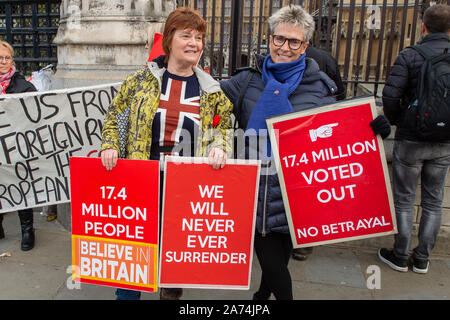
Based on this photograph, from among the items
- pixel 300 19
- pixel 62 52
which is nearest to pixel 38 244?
pixel 62 52

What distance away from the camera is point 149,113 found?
89.6 inches

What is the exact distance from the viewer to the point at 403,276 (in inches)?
138

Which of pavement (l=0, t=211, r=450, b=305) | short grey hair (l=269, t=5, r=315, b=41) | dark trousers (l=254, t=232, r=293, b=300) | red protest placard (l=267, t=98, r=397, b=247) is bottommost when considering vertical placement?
pavement (l=0, t=211, r=450, b=305)

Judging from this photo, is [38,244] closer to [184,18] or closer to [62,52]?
[62,52]

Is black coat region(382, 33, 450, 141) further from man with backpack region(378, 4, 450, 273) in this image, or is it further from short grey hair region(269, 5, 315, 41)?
short grey hair region(269, 5, 315, 41)

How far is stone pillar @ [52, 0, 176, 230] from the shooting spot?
4.11 m

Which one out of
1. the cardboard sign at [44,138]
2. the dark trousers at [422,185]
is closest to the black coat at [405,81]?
the dark trousers at [422,185]

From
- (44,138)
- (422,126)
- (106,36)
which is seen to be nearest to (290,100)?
(422,126)

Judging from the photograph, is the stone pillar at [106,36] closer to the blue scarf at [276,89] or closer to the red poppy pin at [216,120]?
the red poppy pin at [216,120]

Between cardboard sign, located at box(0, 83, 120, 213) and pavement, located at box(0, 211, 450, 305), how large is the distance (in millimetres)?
531

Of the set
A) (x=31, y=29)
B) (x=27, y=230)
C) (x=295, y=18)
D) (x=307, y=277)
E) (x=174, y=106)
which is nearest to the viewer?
(x=295, y=18)

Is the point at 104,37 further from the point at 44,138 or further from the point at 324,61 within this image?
the point at 324,61

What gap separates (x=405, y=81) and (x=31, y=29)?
4.38 m

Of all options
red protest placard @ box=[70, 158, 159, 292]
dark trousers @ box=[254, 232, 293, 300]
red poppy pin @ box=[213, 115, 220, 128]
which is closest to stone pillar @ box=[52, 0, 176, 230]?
red protest placard @ box=[70, 158, 159, 292]
